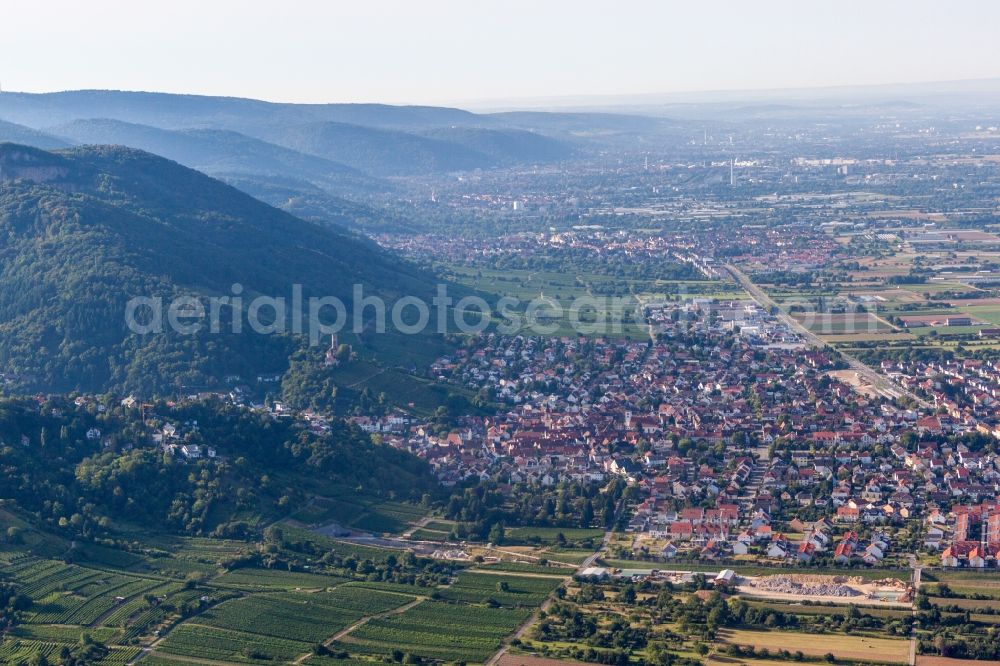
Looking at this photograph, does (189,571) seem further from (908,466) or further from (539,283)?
(539,283)

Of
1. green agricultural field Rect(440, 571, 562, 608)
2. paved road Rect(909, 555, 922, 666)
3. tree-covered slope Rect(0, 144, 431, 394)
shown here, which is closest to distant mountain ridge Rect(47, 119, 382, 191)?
tree-covered slope Rect(0, 144, 431, 394)

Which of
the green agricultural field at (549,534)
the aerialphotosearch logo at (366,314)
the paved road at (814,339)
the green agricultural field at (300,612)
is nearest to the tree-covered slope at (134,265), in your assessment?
the aerialphotosearch logo at (366,314)

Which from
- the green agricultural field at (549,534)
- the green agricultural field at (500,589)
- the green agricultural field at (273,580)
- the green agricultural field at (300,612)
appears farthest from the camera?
the green agricultural field at (549,534)

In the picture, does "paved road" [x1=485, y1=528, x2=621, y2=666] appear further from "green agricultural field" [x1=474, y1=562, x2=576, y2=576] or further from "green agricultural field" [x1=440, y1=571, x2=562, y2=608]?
"green agricultural field" [x1=474, y1=562, x2=576, y2=576]

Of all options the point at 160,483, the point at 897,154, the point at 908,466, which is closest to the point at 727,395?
the point at 908,466

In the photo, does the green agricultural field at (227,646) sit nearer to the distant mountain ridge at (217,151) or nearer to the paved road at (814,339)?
the paved road at (814,339)

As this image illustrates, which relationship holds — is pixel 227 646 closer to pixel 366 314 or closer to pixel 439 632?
pixel 439 632
